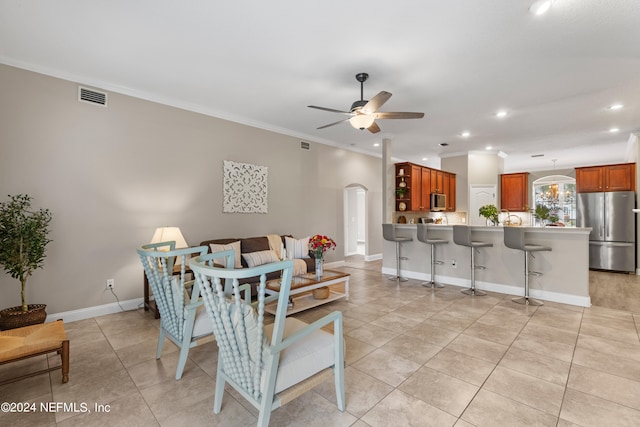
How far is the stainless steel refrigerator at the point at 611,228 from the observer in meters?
6.02

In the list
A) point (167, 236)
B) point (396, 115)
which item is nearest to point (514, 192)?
point (396, 115)

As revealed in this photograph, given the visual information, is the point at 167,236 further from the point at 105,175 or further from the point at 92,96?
the point at 92,96

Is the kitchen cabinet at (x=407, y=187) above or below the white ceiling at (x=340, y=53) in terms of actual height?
below

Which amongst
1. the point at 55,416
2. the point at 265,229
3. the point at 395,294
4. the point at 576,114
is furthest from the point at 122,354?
the point at 576,114

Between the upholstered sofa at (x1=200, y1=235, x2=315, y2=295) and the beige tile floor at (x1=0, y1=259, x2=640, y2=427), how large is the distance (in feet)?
4.08

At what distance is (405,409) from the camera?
1944 mm

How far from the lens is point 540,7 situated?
2.24 meters

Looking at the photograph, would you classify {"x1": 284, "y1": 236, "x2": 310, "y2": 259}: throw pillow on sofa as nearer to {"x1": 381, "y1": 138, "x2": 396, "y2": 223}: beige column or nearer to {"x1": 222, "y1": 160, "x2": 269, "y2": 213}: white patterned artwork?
{"x1": 222, "y1": 160, "x2": 269, "y2": 213}: white patterned artwork

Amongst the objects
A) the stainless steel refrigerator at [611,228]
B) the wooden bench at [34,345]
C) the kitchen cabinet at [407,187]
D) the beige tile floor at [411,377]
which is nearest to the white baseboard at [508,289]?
the beige tile floor at [411,377]

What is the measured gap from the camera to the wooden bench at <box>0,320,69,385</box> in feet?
6.56

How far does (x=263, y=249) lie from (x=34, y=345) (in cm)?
297

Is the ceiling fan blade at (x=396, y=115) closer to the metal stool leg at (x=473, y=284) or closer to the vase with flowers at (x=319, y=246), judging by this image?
the vase with flowers at (x=319, y=246)

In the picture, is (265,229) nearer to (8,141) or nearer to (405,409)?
(8,141)

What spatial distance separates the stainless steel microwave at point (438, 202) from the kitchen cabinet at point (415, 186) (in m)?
0.11
